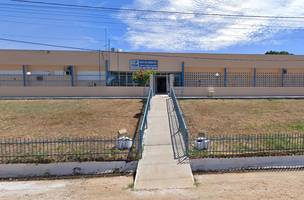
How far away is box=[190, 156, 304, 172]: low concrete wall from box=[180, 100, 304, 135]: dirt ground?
2.70 m

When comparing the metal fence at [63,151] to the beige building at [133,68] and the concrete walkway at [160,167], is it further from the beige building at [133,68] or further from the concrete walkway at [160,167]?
the beige building at [133,68]

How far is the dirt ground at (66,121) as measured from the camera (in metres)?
11.5

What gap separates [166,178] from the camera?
7.50 metres

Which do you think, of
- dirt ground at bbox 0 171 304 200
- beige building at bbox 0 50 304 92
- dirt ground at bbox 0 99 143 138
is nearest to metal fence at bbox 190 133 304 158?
dirt ground at bbox 0 171 304 200

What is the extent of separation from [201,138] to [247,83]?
951 inches

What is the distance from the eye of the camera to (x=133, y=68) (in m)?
30.6

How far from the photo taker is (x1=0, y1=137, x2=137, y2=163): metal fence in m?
8.82

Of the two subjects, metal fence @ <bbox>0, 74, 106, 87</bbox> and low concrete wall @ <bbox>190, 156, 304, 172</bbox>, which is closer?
low concrete wall @ <bbox>190, 156, 304, 172</bbox>

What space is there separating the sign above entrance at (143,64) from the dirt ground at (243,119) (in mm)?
13720

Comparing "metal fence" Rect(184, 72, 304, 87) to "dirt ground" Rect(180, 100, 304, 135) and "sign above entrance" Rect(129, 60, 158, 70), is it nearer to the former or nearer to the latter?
"sign above entrance" Rect(129, 60, 158, 70)

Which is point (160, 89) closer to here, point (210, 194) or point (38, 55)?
point (38, 55)

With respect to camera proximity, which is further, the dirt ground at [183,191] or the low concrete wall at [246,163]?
the low concrete wall at [246,163]

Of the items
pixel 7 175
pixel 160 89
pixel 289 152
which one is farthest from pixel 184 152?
pixel 160 89

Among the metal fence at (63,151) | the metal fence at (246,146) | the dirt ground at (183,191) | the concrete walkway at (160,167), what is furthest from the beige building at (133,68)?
the dirt ground at (183,191)
